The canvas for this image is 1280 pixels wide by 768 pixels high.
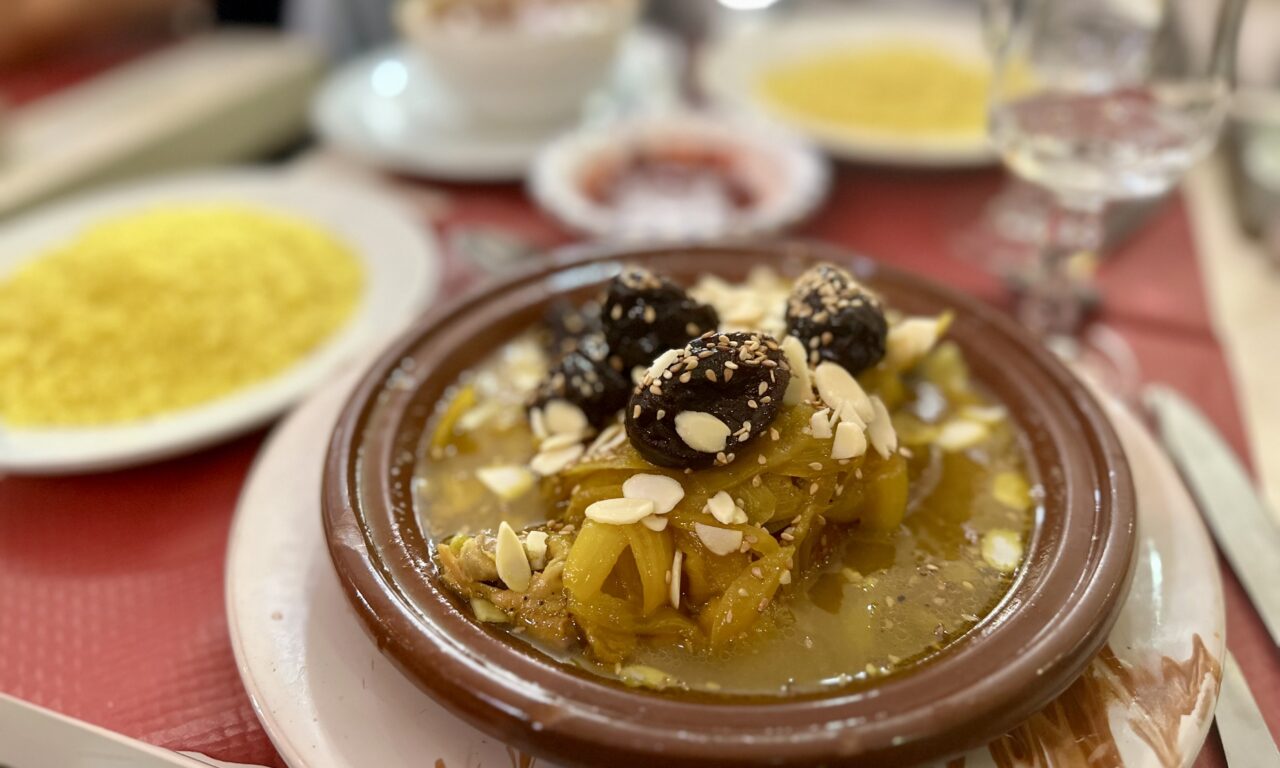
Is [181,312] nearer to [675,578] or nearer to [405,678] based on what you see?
[405,678]

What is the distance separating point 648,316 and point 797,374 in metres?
0.21

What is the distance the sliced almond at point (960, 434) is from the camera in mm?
1228

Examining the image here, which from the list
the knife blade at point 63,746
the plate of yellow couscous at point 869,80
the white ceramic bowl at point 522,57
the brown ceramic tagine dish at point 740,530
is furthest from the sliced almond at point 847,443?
the white ceramic bowl at point 522,57

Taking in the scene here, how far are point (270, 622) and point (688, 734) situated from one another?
530mm

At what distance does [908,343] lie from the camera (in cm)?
124

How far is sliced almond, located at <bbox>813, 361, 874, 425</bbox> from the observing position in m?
1.06

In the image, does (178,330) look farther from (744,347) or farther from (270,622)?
(744,347)

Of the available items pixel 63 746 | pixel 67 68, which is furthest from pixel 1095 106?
pixel 67 68

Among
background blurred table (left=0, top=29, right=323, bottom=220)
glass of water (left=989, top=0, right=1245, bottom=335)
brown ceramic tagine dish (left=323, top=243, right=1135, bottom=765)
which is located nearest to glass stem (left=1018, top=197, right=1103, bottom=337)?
glass of water (left=989, top=0, right=1245, bottom=335)

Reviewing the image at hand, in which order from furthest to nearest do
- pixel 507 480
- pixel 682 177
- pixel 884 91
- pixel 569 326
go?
1. pixel 884 91
2. pixel 682 177
3. pixel 569 326
4. pixel 507 480

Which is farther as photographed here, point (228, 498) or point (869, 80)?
point (869, 80)

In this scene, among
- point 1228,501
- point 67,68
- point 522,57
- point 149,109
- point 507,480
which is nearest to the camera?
point 507,480

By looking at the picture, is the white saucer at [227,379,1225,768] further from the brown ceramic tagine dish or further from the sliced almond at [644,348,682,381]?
the sliced almond at [644,348,682,381]

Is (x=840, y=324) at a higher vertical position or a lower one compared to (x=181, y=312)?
higher
